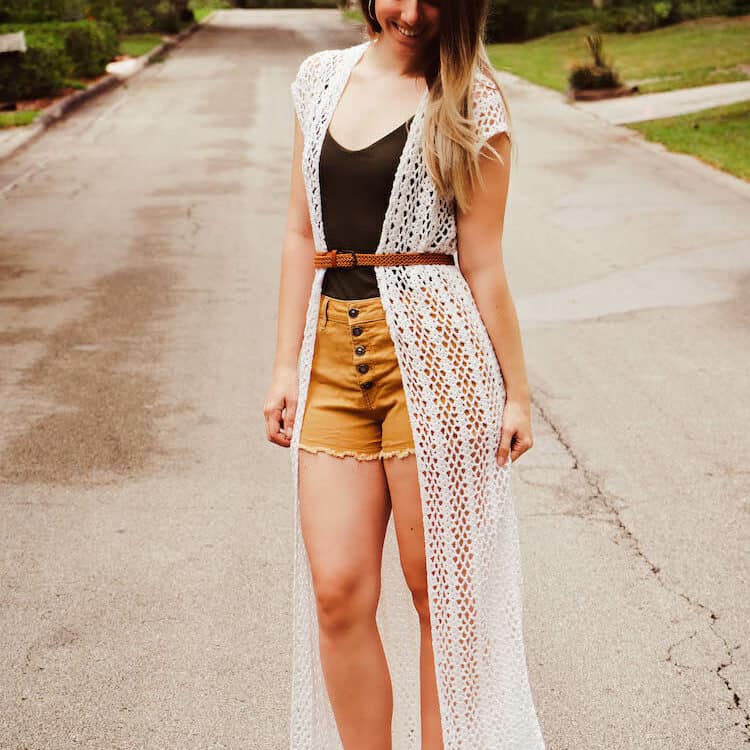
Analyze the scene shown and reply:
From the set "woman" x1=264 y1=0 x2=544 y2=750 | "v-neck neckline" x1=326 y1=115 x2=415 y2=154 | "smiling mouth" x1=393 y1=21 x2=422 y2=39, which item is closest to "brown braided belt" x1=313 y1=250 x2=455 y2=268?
"woman" x1=264 y1=0 x2=544 y2=750

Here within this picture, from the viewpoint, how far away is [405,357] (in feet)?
7.93

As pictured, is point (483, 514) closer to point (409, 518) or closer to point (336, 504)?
point (409, 518)

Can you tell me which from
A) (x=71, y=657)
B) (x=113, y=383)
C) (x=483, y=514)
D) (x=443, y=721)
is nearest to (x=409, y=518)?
(x=483, y=514)

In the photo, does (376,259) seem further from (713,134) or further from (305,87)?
(713,134)

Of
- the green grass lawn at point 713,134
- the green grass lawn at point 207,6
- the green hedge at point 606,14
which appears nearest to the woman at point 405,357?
the green grass lawn at point 713,134

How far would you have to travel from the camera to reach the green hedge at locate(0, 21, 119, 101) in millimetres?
20016

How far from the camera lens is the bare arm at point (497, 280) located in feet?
7.94

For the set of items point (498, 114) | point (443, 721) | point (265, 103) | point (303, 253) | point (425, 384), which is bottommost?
point (265, 103)

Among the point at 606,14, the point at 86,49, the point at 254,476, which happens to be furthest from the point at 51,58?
the point at 606,14

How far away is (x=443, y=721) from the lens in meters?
2.63

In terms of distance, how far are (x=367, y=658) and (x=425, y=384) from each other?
617mm

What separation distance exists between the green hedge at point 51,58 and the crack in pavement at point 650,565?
16.6 meters

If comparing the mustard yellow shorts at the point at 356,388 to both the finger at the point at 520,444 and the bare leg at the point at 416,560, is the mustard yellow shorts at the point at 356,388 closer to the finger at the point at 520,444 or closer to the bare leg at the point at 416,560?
the bare leg at the point at 416,560

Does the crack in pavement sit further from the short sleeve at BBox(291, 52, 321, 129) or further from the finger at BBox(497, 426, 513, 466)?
the short sleeve at BBox(291, 52, 321, 129)
